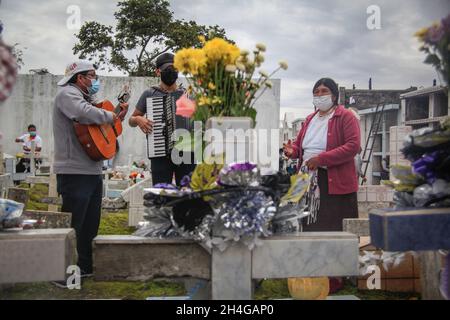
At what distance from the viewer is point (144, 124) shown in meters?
4.40

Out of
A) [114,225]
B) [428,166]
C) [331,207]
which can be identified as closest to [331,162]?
[331,207]

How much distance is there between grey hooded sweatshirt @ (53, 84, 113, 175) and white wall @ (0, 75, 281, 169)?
12072 millimetres

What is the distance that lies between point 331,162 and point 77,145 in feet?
7.32

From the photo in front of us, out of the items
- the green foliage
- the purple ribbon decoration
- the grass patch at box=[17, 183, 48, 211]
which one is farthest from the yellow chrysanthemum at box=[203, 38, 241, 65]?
the grass patch at box=[17, 183, 48, 211]

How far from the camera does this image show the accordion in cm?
442

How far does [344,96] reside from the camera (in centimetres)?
1691

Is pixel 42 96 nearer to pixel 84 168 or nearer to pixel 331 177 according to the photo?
pixel 84 168

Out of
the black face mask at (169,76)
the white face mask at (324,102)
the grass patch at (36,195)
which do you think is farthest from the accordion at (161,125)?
the grass patch at (36,195)

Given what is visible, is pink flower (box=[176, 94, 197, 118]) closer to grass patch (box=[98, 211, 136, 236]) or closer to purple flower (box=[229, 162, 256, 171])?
purple flower (box=[229, 162, 256, 171])

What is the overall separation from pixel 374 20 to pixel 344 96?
1385cm

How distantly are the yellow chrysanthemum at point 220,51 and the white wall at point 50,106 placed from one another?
1359cm

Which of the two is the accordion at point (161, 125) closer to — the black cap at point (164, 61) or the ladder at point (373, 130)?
the black cap at point (164, 61)

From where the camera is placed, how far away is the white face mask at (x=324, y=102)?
419cm

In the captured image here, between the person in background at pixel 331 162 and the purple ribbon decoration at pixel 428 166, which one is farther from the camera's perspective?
the person in background at pixel 331 162
